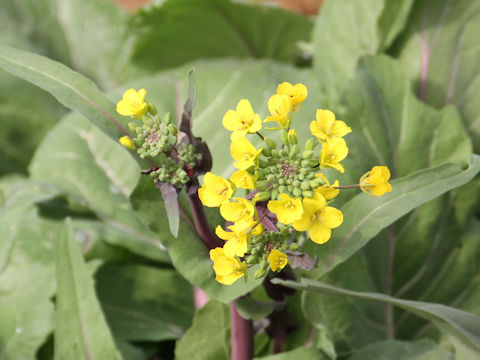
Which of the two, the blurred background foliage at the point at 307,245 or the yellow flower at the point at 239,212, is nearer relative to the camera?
the yellow flower at the point at 239,212

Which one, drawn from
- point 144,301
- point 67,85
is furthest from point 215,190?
point 144,301

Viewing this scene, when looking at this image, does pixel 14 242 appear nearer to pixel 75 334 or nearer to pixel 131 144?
pixel 75 334

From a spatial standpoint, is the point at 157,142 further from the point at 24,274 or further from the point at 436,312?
the point at 24,274

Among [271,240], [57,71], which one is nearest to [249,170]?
[271,240]

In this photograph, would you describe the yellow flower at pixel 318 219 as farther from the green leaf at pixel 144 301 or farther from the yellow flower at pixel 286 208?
the green leaf at pixel 144 301

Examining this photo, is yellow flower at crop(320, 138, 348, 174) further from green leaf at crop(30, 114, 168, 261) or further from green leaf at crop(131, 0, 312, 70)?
green leaf at crop(131, 0, 312, 70)

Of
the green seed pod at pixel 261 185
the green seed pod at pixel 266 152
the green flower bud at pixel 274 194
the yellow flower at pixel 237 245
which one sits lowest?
the yellow flower at pixel 237 245

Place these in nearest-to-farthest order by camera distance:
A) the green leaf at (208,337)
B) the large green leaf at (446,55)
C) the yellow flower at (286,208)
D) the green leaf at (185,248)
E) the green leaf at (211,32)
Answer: the yellow flower at (286,208) → the green leaf at (185,248) → the green leaf at (208,337) → the large green leaf at (446,55) → the green leaf at (211,32)

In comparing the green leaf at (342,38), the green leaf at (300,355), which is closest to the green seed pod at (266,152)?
the green leaf at (300,355)
